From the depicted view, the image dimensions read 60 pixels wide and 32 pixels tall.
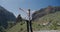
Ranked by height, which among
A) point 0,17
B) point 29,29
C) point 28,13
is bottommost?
point 29,29

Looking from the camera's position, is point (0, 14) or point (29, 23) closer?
point (29, 23)

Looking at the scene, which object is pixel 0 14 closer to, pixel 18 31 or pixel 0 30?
pixel 0 30

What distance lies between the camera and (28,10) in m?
11.8

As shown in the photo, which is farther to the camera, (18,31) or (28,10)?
(18,31)

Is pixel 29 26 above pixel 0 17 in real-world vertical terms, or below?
below

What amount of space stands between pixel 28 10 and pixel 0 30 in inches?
1883

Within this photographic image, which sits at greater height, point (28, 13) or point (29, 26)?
point (28, 13)

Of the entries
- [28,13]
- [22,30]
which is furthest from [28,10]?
[22,30]

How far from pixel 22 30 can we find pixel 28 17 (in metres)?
29.6

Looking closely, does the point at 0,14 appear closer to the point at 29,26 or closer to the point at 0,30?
the point at 0,30

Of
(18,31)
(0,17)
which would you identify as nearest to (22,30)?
(18,31)

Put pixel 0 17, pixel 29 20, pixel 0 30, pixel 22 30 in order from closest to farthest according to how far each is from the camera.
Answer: pixel 29 20 → pixel 22 30 → pixel 0 30 → pixel 0 17

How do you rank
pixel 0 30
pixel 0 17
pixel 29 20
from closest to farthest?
pixel 29 20 < pixel 0 30 < pixel 0 17

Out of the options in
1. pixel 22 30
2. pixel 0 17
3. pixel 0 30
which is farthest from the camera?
pixel 0 17
